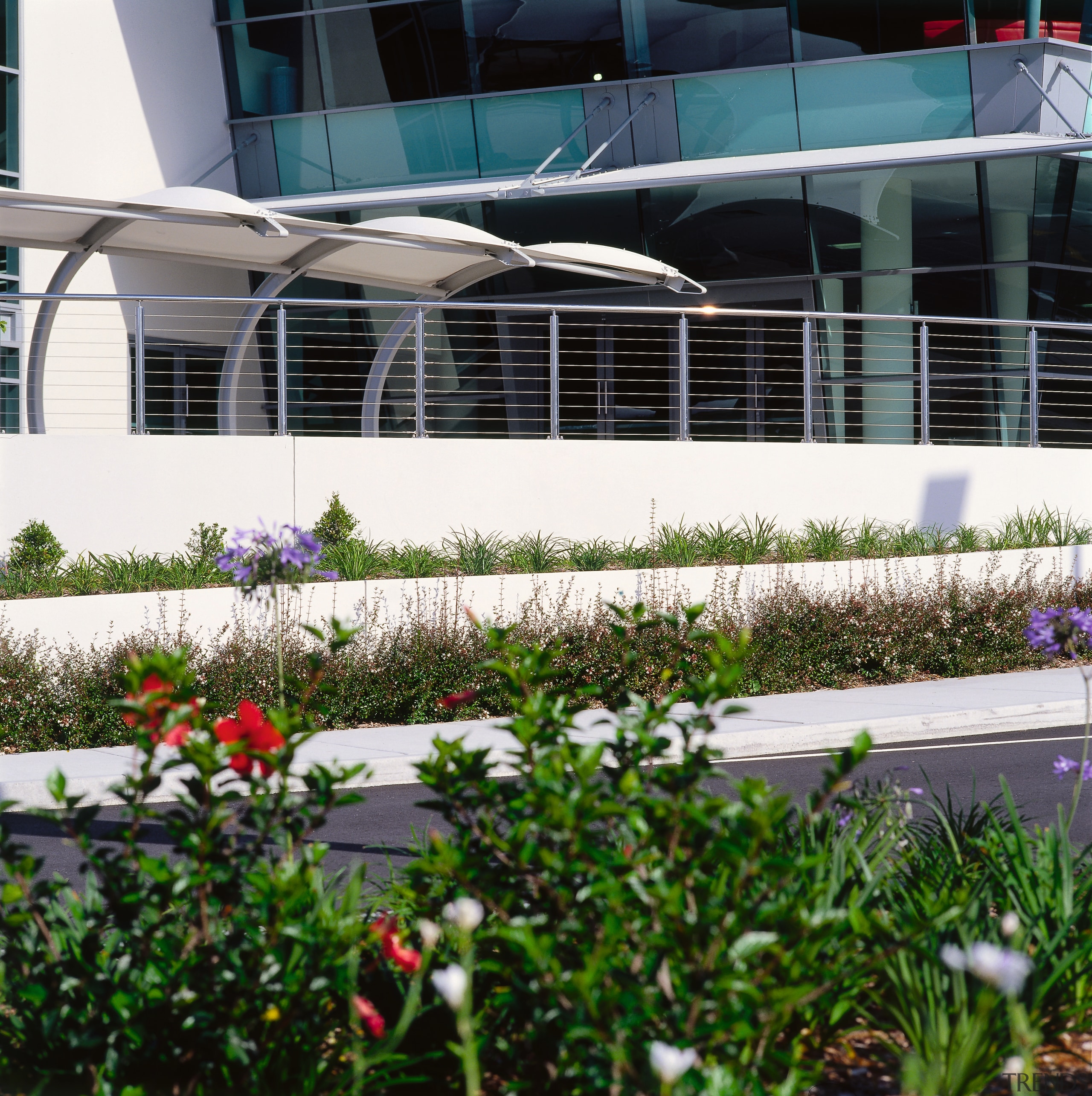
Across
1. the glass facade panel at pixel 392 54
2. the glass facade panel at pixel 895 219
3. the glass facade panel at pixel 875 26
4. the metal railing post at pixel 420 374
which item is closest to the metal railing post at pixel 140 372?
the metal railing post at pixel 420 374

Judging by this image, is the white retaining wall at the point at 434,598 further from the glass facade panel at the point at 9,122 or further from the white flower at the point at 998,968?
the glass facade panel at the point at 9,122

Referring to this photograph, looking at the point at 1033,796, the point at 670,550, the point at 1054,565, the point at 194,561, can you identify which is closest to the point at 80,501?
the point at 194,561

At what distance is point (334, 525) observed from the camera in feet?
39.8

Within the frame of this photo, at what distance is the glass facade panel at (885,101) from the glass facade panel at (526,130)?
3.81m

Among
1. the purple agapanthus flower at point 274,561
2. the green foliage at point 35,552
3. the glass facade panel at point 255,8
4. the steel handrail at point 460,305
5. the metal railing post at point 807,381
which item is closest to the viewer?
the purple agapanthus flower at point 274,561

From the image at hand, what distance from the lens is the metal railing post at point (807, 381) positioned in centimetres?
1438

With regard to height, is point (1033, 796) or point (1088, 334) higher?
point (1088, 334)

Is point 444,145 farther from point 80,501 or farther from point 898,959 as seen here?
point 898,959

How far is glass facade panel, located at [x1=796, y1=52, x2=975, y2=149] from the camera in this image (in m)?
18.9

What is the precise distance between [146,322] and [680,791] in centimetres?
1973

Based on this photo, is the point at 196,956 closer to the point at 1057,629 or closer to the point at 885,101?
the point at 1057,629

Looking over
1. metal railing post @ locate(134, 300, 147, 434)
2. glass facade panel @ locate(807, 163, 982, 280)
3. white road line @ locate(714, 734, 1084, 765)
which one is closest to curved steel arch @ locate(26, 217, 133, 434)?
metal railing post @ locate(134, 300, 147, 434)

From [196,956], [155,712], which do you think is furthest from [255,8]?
[196,956]

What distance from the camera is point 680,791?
2.70 metres
